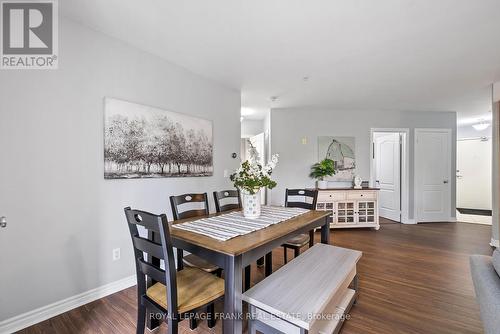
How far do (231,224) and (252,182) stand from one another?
0.38 meters

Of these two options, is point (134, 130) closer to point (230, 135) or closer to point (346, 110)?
point (230, 135)

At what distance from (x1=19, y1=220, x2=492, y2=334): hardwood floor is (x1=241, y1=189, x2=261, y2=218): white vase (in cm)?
87

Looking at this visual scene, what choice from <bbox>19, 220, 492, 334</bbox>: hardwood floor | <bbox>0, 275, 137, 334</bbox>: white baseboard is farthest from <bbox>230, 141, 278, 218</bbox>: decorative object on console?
<bbox>0, 275, 137, 334</bbox>: white baseboard

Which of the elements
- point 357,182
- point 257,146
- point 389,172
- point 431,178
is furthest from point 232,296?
point 431,178

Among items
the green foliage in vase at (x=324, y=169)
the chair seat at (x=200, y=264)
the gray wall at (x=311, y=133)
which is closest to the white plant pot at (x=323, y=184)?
the green foliage in vase at (x=324, y=169)

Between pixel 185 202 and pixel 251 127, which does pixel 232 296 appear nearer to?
pixel 185 202

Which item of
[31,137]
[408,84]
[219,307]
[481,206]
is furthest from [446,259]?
[481,206]

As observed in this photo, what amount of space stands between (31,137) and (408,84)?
14.7ft

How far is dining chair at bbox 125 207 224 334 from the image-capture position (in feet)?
3.83

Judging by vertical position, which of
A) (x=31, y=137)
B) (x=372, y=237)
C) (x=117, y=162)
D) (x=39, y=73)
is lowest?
(x=372, y=237)

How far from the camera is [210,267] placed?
1.72 m

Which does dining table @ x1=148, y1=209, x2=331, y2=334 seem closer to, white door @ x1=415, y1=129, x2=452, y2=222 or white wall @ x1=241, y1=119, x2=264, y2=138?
white wall @ x1=241, y1=119, x2=264, y2=138

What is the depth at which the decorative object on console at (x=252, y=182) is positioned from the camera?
1850 mm

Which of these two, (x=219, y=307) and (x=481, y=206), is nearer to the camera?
(x=219, y=307)
